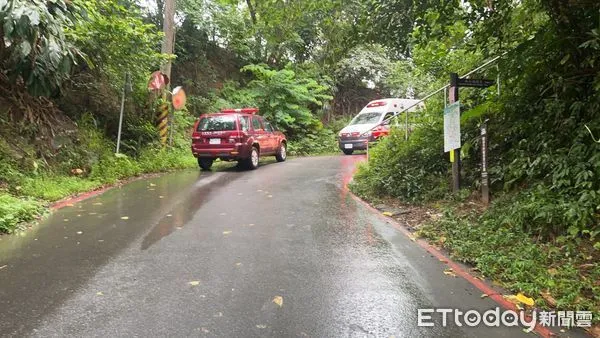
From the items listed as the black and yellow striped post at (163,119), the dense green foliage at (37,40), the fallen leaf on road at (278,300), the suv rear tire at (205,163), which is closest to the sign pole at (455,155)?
the fallen leaf on road at (278,300)

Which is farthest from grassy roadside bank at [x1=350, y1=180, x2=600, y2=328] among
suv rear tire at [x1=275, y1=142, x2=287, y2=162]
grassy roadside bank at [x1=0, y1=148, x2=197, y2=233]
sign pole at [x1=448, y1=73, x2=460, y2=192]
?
suv rear tire at [x1=275, y1=142, x2=287, y2=162]

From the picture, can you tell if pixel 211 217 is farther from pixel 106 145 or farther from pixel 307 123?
pixel 307 123

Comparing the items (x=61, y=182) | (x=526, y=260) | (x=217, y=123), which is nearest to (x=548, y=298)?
(x=526, y=260)

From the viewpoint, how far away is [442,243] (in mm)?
5898

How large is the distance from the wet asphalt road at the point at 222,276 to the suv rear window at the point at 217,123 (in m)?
5.51

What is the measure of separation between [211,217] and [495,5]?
5507 millimetres

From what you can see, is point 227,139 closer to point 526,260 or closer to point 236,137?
point 236,137

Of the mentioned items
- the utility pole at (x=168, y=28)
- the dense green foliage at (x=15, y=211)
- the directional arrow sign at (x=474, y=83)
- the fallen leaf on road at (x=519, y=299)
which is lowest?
the fallen leaf on road at (x=519, y=299)

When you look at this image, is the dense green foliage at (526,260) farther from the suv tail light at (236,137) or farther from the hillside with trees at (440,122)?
the suv tail light at (236,137)

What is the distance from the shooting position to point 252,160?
14234mm

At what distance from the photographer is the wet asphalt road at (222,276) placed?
12.1 feet

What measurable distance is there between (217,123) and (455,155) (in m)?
8.04

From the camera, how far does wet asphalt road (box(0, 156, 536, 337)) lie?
3.69m

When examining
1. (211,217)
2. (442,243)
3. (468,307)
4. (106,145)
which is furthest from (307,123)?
(468,307)
